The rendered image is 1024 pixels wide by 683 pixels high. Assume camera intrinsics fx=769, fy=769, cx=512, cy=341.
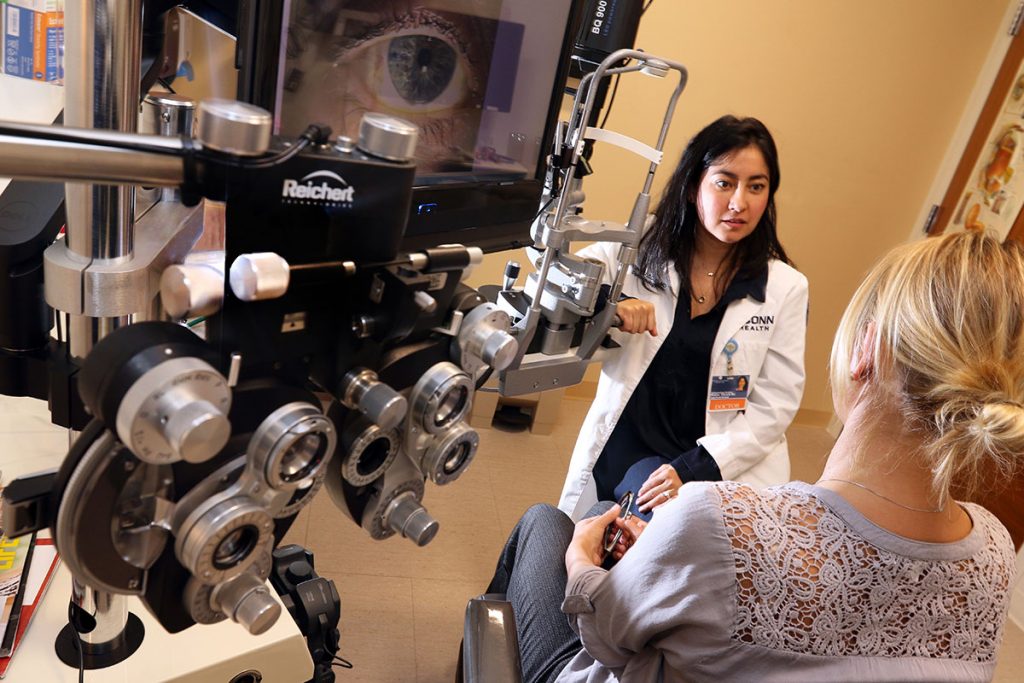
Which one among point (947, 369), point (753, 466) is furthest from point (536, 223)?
point (753, 466)

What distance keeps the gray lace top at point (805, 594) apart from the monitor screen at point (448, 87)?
1.66 feet

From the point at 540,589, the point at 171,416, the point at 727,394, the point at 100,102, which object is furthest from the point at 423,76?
the point at 727,394

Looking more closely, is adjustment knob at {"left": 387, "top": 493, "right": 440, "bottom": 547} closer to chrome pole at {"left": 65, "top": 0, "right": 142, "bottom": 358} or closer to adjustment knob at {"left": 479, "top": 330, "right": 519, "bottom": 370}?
adjustment knob at {"left": 479, "top": 330, "right": 519, "bottom": 370}

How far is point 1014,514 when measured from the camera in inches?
113

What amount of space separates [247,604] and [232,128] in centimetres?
35

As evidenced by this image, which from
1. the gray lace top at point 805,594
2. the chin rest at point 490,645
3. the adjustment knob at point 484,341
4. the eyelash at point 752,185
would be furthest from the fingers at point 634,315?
the adjustment knob at point 484,341

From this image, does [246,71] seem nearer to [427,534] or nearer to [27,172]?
[27,172]

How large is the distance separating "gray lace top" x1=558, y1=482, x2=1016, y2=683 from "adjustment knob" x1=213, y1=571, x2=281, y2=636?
0.62 meters

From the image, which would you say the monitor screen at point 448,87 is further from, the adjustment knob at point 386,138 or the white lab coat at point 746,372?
the white lab coat at point 746,372

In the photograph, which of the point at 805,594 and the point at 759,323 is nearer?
the point at 805,594

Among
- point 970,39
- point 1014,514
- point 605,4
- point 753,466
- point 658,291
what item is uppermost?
point 970,39

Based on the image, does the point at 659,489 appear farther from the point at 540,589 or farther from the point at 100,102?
the point at 100,102

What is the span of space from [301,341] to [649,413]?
5.05 ft

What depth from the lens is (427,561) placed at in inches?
97.9
